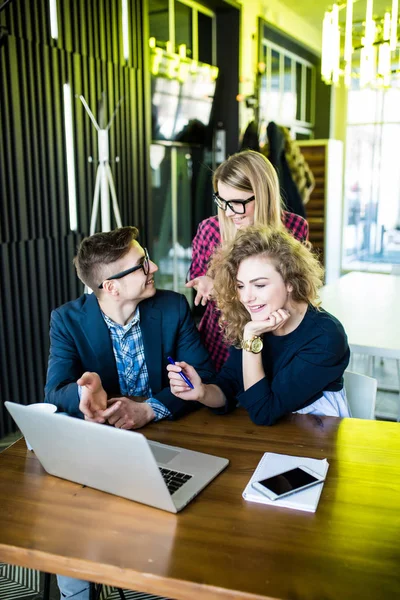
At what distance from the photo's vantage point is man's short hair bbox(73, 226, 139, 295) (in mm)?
1830

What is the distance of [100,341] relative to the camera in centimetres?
183

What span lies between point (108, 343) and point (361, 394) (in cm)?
85

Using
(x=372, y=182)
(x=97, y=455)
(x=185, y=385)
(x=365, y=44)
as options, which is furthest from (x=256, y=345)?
(x=372, y=182)

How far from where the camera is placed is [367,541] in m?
1.03

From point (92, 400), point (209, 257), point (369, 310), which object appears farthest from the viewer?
point (369, 310)

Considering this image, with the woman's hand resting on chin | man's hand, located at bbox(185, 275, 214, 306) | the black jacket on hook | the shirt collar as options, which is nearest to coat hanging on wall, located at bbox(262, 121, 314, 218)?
the black jacket on hook

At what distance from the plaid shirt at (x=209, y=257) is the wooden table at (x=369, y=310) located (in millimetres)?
627

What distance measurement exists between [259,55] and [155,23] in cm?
154

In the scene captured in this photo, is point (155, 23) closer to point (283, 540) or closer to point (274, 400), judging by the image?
point (274, 400)

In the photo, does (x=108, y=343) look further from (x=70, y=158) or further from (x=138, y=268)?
(x=70, y=158)

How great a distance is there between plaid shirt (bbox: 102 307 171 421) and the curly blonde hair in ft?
0.98

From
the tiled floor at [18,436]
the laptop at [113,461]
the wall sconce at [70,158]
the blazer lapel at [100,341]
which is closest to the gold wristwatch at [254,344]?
the laptop at [113,461]

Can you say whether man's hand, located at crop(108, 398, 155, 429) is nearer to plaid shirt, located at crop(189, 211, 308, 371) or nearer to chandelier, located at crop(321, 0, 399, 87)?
plaid shirt, located at crop(189, 211, 308, 371)

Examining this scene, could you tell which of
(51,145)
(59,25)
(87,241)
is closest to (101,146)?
→ (51,145)
